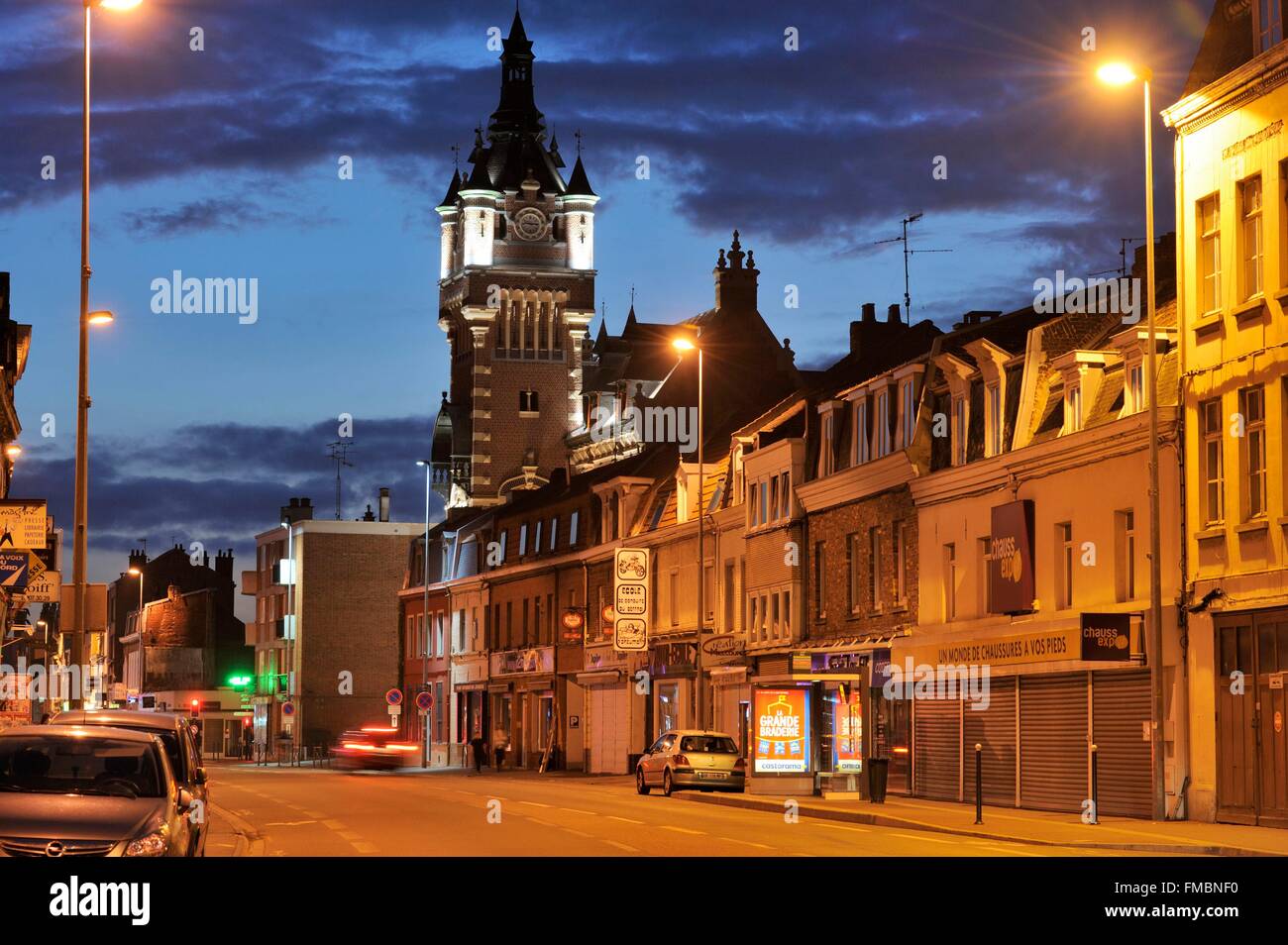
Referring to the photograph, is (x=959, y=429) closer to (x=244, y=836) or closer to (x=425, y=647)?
(x=244, y=836)

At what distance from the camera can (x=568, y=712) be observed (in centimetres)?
7219

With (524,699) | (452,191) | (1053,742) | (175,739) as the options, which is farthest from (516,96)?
(175,739)

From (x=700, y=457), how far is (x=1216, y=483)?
22.7 meters

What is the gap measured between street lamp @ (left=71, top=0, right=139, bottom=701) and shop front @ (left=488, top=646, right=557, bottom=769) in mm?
42436

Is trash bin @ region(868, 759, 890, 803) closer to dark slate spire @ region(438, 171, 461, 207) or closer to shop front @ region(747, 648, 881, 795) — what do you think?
shop front @ region(747, 648, 881, 795)

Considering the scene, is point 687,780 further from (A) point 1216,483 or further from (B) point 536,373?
(B) point 536,373

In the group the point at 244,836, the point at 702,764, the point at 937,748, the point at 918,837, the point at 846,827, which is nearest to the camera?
the point at 244,836

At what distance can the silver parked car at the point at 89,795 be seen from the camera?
15883mm

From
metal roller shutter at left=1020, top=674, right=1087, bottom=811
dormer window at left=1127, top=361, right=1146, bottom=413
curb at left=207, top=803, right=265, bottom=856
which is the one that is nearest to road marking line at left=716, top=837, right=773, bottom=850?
curb at left=207, top=803, right=265, bottom=856

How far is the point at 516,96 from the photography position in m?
150

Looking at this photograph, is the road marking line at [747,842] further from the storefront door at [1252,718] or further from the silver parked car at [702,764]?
the silver parked car at [702,764]

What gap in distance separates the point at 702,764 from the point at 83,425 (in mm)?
18275
